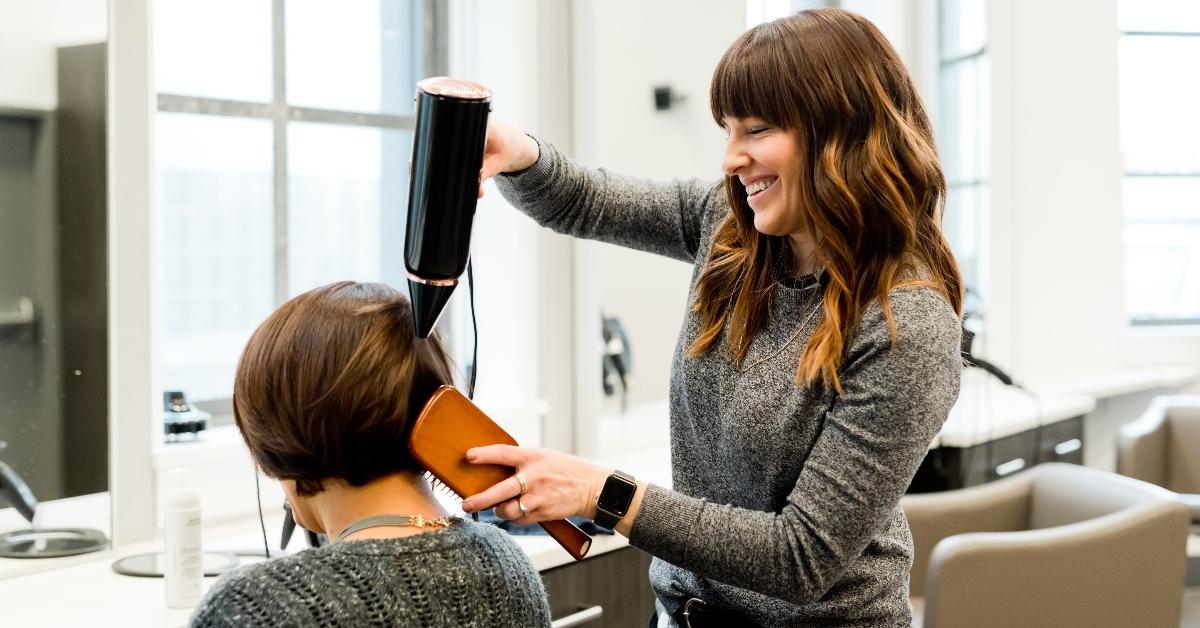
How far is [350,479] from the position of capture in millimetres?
1222

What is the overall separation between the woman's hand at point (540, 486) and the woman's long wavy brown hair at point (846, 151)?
0.89 feet

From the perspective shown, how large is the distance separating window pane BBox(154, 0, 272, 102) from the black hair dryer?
140 cm

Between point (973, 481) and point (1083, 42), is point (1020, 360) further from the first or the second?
point (973, 481)

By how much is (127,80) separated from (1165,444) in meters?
3.15

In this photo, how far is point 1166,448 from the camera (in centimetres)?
359

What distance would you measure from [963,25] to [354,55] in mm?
2815

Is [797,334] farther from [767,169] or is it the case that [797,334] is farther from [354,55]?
[354,55]

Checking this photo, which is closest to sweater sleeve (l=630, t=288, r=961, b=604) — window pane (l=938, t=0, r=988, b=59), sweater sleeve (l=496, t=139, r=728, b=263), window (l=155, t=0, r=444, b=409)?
sweater sleeve (l=496, t=139, r=728, b=263)

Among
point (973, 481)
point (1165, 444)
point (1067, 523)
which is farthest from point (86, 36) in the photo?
point (1165, 444)

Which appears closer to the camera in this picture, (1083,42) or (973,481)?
(973,481)

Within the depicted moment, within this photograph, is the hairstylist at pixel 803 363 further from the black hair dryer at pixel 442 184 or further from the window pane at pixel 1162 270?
the window pane at pixel 1162 270

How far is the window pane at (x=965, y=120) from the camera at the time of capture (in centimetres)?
461

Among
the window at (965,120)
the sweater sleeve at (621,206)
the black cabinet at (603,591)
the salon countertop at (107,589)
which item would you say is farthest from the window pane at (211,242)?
the window at (965,120)

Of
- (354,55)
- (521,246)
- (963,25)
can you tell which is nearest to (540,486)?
(521,246)
